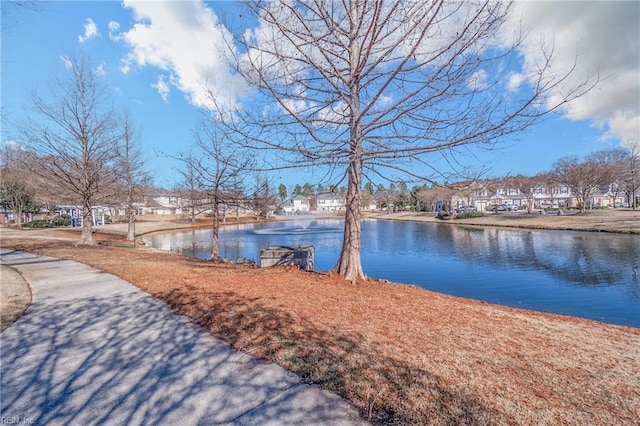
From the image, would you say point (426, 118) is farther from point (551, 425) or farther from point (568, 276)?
point (568, 276)

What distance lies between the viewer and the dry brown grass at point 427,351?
2.52 metres

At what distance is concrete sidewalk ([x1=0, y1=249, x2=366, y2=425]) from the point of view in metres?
2.49

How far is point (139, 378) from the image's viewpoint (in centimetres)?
304

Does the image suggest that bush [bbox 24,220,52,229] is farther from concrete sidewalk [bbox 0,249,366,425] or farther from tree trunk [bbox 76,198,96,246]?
concrete sidewalk [bbox 0,249,366,425]

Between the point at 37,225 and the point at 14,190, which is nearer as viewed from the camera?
the point at 37,225

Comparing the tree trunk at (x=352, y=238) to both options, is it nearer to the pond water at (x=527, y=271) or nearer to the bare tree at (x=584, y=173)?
the pond water at (x=527, y=271)

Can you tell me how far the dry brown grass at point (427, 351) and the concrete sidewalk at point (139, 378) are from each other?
270 millimetres

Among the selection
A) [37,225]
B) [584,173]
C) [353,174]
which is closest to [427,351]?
[353,174]

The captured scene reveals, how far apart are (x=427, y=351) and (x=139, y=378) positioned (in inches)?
114

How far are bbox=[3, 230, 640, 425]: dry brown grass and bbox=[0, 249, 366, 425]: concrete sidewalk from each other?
0.27m

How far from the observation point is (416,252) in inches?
766

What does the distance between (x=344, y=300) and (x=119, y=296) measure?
4.08 meters

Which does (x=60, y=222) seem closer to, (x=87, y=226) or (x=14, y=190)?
(x=14, y=190)

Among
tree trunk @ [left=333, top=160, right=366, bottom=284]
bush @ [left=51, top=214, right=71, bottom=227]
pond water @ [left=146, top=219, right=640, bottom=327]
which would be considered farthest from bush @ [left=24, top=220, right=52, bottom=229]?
tree trunk @ [left=333, top=160, right=366, bottom=284]
